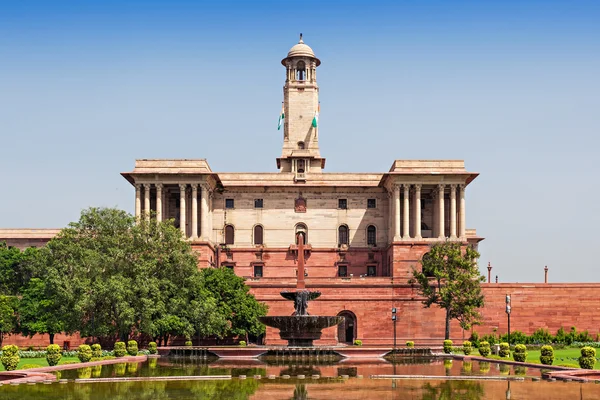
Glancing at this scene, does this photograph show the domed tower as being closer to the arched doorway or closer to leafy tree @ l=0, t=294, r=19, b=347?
the arched doorway

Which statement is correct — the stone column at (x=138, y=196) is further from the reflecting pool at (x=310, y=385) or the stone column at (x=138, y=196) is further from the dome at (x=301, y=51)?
the reflecting pool at (x=310, y=385)

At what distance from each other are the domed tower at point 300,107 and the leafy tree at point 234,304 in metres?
23.6

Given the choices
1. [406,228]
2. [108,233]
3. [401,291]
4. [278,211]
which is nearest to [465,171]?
[406,228]

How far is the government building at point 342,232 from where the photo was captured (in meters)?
69.8

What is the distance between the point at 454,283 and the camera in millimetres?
64750

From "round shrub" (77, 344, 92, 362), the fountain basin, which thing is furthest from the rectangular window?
"round shrub" (77, 344, 92, 362)

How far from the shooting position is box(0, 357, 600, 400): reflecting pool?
24547 mm

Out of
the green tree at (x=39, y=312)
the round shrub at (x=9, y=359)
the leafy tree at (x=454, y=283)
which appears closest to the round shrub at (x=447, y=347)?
the leafy tree at (x=454, y=283)

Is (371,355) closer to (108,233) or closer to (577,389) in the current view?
(577,389)

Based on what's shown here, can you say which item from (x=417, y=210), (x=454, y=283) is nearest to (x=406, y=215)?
(x=417, y=210)

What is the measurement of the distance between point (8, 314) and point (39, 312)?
2693mm

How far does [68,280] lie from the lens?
178 feet

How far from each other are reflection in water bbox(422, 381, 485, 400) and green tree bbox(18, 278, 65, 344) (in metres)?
34.6

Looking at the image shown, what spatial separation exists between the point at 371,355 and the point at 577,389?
17.3 m
